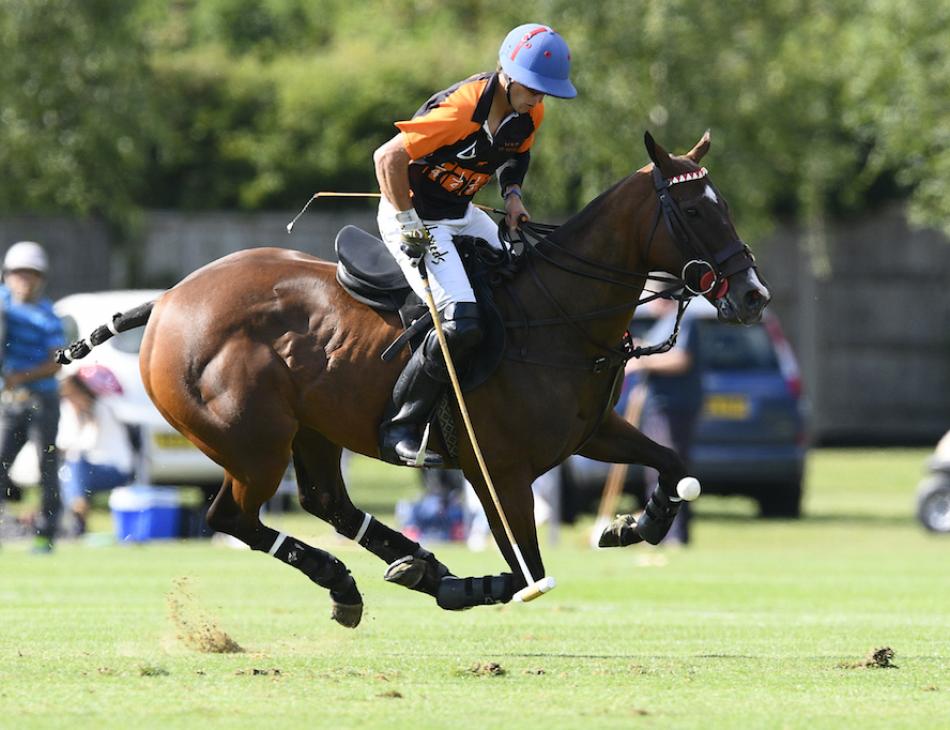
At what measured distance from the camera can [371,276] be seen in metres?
9.97

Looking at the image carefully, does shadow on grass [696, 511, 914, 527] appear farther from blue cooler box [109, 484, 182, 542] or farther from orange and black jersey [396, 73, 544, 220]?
orange and black jersey [396, 73, 544, 220]

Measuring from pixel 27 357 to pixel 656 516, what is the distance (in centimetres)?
792

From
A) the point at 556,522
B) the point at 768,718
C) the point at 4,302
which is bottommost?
the point at 768,718

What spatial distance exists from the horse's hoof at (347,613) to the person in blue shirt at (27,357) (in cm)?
642

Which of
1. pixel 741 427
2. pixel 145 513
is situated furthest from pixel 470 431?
pixel 741 427

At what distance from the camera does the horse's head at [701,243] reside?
377 inches

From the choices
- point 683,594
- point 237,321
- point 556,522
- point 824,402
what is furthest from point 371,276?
point 824,402

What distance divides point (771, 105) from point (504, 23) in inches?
178

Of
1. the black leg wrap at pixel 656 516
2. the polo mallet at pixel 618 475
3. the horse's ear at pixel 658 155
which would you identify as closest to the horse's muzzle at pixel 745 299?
the horse's ear at pixel 658 155

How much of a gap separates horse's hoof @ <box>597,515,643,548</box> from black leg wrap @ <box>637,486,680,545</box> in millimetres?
33

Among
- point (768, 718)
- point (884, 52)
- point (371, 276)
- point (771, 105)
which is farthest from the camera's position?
point (771, 105)

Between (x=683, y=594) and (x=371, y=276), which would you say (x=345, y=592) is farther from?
(x=683, y=594)

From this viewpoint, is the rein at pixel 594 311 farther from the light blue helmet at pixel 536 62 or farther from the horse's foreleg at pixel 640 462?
the light blue helmet at pixel 536 62

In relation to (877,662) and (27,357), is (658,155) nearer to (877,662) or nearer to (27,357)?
(877,662)
